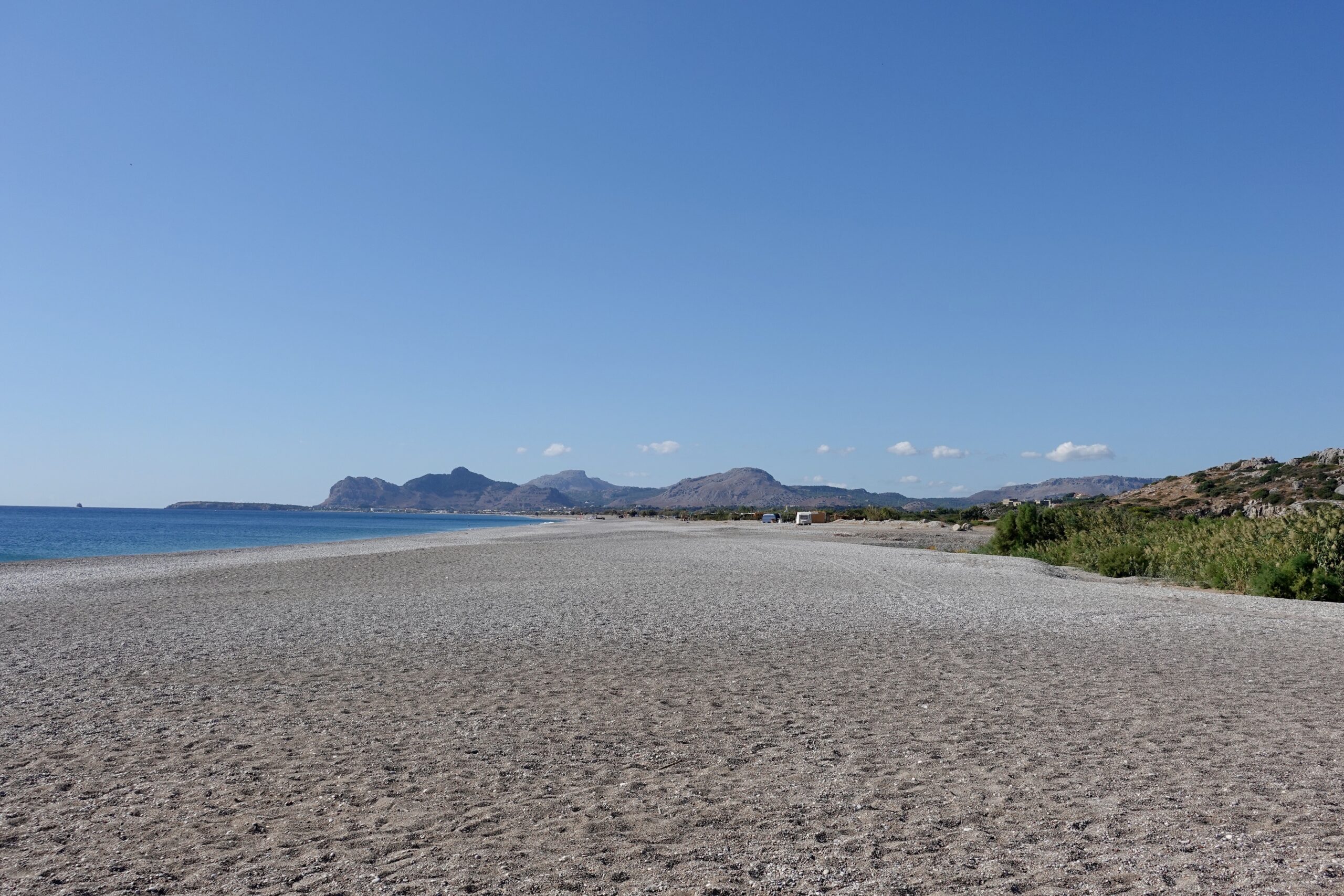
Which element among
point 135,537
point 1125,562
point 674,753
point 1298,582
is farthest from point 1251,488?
point 135,537

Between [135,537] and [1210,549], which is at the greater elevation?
[135,537]

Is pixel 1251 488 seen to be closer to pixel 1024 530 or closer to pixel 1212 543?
pixel 1024 530

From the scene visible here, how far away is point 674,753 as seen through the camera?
243 inches

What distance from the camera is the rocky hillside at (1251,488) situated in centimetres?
4212

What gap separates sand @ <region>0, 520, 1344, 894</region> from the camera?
4270 millimetres

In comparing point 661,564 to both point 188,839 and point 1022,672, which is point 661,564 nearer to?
point 1022,672

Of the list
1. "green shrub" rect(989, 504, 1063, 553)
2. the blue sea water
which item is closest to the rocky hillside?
"green shrub" rect(989, 504, 1063, 553)

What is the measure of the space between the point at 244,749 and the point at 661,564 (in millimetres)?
18284

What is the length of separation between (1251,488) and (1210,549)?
34.6 meters

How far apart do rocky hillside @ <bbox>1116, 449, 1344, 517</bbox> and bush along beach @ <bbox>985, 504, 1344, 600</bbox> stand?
1444cm

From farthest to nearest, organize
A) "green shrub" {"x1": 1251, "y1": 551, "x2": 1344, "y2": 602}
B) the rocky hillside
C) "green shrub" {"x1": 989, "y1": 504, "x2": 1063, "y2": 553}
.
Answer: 1. the rocky hillside
2. "green shrub" {"x1": 989, "y1": 504, "x2": 1063, "y2": 553}
3. "green shrub" {"x1": 1251, "y1": 551, "x2": 1344, "y2": 602}

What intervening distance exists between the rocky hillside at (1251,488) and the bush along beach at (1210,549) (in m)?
14.4

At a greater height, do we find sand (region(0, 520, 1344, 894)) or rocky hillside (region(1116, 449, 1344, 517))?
rocky hillside (region(1116, 449, 1344, 517))

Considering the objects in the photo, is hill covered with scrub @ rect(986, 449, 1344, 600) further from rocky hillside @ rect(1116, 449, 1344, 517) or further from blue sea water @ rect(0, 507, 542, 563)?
blue sea water @ rect(0, 507, 542, 563)
